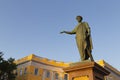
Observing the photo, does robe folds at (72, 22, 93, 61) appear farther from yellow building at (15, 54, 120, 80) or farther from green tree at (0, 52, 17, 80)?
yellow building at (15, 54, 120, 80)

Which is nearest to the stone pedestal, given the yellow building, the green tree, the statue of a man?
the statue of a man

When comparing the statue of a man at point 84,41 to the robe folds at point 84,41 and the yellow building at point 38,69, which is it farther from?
the yellow building at point 38,69

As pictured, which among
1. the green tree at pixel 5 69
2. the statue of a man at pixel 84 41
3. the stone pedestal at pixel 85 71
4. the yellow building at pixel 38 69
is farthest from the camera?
the yellow building at pixel 38 69

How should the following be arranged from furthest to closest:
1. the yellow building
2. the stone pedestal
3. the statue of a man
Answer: the yellow building, the statue of a man, the stone pedestal

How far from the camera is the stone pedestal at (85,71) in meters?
8.61

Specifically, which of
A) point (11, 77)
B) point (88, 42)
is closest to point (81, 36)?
point (88, 42)

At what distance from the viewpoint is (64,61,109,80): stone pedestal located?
8609 mm

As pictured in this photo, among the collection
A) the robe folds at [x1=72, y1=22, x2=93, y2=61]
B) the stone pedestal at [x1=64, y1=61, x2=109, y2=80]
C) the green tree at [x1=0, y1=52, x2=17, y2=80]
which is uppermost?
the green tree at [x1=0, y1=52, x2=17, y2=80]

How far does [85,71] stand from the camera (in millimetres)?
8797

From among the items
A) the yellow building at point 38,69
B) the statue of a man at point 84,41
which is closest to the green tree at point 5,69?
the yellow building at point 38,69

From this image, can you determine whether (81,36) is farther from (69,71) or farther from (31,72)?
(31,72)

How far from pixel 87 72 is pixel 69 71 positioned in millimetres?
807

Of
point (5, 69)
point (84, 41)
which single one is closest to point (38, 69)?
point (5, 69)

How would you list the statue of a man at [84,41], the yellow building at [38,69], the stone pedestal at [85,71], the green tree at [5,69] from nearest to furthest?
the stone pedestal at [85,71] < the statue of a man at [84,41] < the green tree at [5,69] < the yellow building at [38,69]
